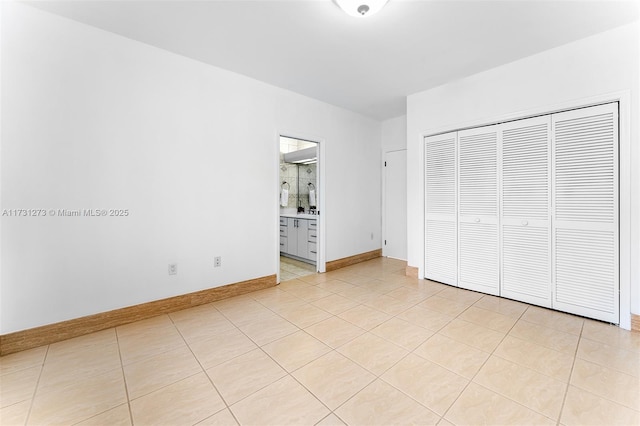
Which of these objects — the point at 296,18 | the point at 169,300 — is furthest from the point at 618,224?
the point at 169,300

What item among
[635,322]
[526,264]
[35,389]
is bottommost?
[35,389]

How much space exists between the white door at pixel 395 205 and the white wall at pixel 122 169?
2.24 m

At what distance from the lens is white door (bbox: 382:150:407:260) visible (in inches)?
190

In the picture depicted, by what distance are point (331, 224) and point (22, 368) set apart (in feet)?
11.2

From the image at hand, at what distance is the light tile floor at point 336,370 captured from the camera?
54.9 inches

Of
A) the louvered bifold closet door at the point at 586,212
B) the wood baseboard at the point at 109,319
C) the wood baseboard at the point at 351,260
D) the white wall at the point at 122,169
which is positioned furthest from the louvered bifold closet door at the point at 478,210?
the wood baseboard at the point at 109,319

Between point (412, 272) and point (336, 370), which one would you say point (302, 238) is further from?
point (336, 370)

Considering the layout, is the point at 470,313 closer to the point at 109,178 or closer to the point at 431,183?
the point at 431,183

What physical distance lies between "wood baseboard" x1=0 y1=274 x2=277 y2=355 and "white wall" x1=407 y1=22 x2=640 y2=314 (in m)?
2.64

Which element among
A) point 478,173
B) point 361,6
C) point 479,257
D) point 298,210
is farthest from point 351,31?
point 298,210

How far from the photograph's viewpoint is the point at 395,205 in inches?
195

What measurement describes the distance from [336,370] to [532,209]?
2.61 metres

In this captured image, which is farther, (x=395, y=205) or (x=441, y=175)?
(x=395, y=205)

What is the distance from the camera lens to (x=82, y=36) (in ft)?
7.36
